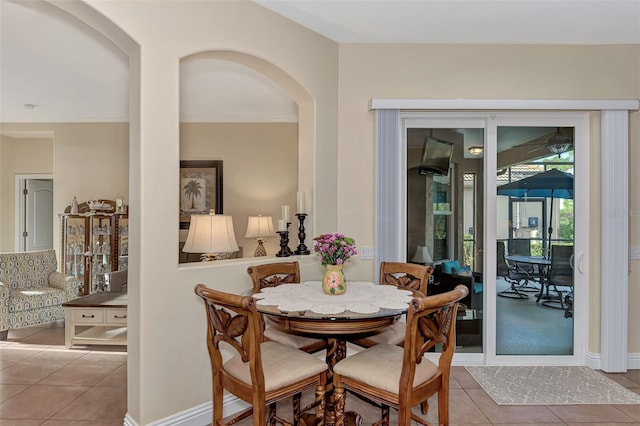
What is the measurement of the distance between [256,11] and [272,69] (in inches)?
15.6

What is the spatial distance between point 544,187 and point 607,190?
18.2 inches

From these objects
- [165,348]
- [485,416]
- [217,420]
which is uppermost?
[165,348]

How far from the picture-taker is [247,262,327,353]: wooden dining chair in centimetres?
229

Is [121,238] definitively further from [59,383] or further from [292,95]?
[292,95]

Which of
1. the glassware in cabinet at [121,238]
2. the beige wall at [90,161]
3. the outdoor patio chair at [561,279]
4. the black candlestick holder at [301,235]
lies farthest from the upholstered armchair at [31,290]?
the outdoor patio chair at [561,279]

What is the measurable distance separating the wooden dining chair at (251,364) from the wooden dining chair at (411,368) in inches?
6.5

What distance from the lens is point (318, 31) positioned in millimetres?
2979

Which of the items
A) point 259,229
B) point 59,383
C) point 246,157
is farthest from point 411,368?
point 246,157

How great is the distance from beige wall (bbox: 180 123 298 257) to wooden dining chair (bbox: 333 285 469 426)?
11.0 ft

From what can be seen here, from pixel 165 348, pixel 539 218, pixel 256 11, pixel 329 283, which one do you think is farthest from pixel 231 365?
pixel 539 218

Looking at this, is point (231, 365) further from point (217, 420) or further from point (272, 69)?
point (272, 69)

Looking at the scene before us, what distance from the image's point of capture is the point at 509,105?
3104mm

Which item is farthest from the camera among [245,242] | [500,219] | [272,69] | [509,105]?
[245,242]

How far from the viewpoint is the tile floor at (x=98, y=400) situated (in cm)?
239
